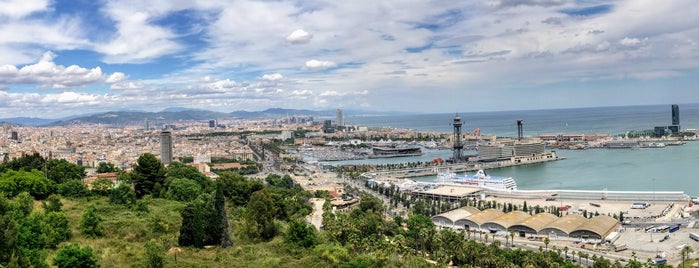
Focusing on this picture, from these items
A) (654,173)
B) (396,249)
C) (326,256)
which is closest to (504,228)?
(396,249)

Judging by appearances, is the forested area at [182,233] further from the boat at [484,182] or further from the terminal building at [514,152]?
the terminal building at [514,152]

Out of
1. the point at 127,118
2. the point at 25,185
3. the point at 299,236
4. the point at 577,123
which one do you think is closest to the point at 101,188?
the point at 25,185

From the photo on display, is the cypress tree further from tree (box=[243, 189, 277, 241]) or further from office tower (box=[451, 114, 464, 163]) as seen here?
office tower (box=[451, 114, 464, 163])

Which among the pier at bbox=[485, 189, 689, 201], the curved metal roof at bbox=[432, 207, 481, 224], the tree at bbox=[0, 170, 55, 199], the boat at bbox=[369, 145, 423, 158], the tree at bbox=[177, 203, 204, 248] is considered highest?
the tree at bbox=[0, 170, 55, 199]

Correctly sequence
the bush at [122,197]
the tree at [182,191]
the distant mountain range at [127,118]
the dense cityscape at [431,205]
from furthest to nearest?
the distant mountain range at [127,118] < the tree at [182,191] < the bush at [122,197] < the dense cityscape at [431,205]

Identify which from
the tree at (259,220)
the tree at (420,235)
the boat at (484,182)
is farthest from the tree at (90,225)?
the boat at (484,182)

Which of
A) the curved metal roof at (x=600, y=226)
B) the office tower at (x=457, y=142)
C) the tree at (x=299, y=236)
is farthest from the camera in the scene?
the office tower at (x=457, y=142)

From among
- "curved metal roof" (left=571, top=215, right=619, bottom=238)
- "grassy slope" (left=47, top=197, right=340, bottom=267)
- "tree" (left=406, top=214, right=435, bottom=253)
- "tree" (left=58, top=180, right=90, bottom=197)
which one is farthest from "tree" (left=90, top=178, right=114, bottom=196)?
"curved metal roof" (left=571, top=215, right=619, bottom=238)
